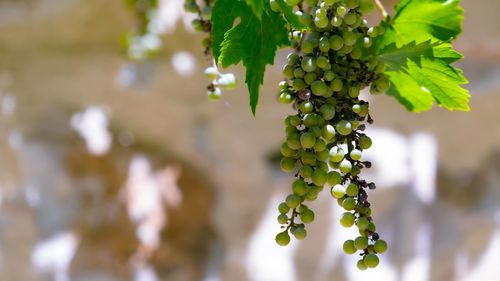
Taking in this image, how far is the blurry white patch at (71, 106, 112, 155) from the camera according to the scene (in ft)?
3.78

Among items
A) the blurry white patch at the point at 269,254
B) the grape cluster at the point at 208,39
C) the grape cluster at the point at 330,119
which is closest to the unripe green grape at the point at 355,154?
the grape cluster at the point at 330,119

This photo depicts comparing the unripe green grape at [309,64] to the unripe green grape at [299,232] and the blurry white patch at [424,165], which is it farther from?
the blurry white patch at [424,165]

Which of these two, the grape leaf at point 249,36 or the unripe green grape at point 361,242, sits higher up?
the grape leaf at point 249,36

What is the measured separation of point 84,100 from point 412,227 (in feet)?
2.03

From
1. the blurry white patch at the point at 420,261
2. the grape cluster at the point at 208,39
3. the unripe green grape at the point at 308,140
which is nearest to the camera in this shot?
the unripe green grape at the point at 308,140

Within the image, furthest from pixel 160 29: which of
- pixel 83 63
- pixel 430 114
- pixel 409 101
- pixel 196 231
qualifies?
pixel 409 101

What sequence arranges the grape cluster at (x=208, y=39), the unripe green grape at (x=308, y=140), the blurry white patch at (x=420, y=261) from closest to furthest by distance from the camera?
1. the unripe green grape at (x=308, y=140)
2. the grape cluster at (x=208, y=39)
3. the blurry white patch at (x=420, y=261)

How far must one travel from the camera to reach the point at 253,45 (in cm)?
42

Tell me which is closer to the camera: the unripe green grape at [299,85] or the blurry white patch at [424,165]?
the unripe green grape at [299,85]

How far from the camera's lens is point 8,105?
3.76 feet

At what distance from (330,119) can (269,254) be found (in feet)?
2.44

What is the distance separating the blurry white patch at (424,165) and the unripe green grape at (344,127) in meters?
0.77

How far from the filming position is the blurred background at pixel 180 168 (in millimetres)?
1108

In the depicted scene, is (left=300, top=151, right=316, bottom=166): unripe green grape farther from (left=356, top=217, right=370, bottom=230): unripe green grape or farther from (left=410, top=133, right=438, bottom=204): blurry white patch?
(left=410, top=133, right=438, bottom=204): blurry white patch
